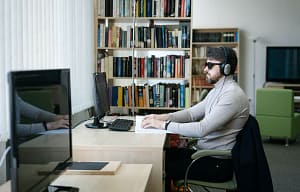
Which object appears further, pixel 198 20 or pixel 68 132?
pixel 198 20

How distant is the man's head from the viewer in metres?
3.06

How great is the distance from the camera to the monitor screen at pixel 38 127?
141 cm

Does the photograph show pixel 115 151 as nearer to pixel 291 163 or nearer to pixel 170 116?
pixel 170 116

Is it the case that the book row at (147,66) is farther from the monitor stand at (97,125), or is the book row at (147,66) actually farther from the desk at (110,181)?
the desk at (110,181)

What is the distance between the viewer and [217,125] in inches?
112

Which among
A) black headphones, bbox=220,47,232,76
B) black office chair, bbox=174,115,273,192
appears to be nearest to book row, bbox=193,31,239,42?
black headphones, bbox=220,47,232,76

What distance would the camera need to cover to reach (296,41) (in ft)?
29.6

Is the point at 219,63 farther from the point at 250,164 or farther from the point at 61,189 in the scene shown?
the point at 61,189

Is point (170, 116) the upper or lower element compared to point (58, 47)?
lower

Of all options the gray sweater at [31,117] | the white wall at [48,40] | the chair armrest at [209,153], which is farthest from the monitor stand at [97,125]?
the gray sweater at [31,117]

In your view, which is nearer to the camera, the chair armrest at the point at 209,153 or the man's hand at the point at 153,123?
the chair armrest at the point at 209,153

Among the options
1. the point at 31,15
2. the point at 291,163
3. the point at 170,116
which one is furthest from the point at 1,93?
the point at 291,163

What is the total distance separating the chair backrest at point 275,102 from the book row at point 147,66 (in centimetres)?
265

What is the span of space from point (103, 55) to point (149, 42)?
1.76 ft
